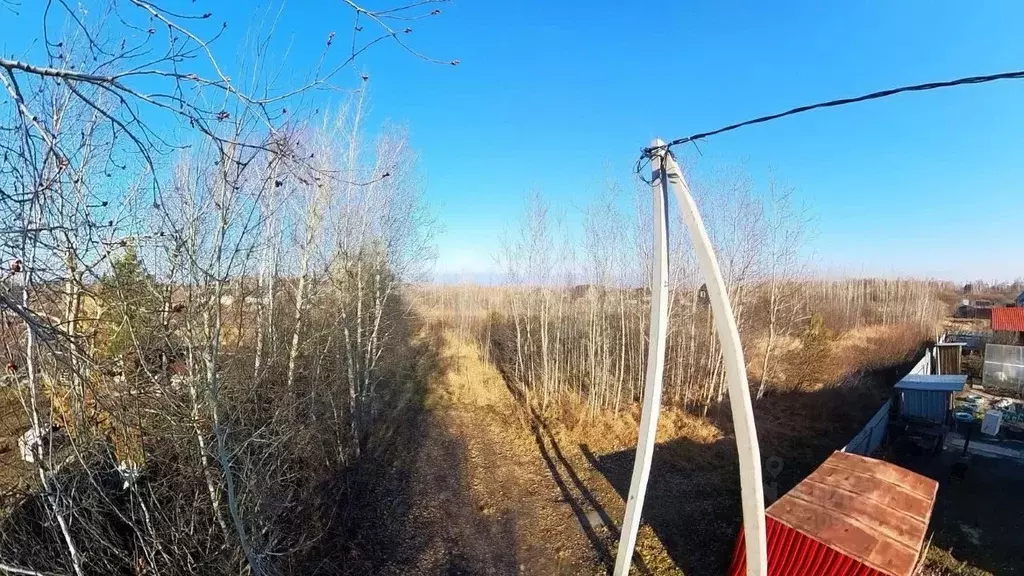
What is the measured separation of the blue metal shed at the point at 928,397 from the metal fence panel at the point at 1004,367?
7.05 metres

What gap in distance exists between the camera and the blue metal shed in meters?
11.6

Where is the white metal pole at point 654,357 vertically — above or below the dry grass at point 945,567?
above

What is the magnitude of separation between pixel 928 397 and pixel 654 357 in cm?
1305

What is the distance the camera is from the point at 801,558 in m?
5.36

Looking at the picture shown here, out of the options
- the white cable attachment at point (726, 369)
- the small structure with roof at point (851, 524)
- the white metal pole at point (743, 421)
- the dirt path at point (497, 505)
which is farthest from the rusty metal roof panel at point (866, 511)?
the dirt path at point (497, 505)

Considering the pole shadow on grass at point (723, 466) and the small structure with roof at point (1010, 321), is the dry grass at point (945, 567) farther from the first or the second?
the small structure with roof at point (1010, 321)

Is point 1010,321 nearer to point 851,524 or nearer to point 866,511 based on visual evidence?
point 866,511

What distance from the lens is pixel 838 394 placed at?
15.8 m

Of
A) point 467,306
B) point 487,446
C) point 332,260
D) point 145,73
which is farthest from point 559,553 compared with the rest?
point 467,306

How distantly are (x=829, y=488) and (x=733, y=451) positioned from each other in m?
5.33

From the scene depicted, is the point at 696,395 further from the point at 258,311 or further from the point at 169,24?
the point at 169,24

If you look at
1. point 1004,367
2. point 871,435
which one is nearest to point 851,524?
point 871,435

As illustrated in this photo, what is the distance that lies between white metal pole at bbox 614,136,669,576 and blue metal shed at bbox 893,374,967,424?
12.6 meters

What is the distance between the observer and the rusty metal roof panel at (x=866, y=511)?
16.2ft
